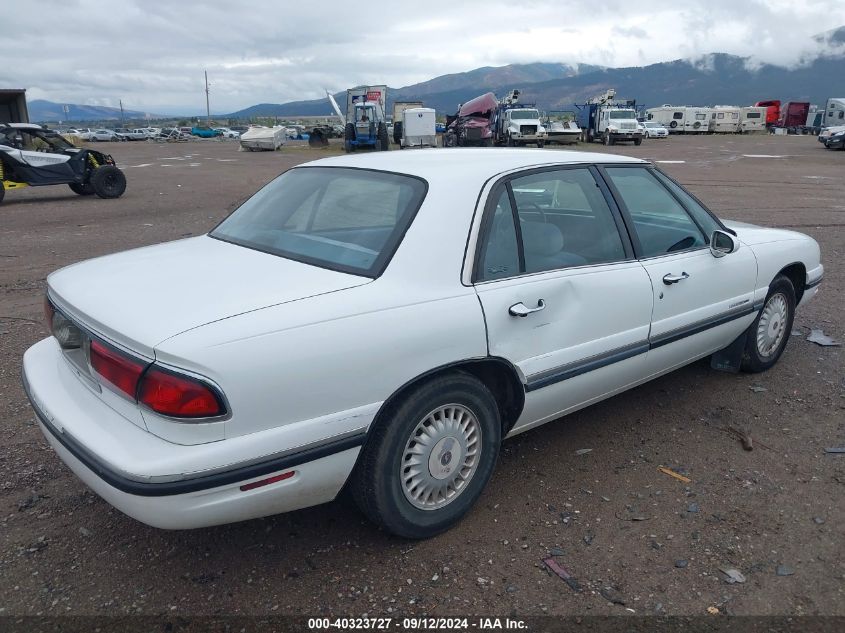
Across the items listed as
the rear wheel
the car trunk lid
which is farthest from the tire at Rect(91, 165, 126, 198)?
the rear wheel

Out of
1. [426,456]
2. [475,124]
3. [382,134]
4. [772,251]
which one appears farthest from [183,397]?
[475,124]

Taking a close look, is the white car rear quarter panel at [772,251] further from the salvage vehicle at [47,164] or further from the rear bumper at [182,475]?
the salvage vehicle at [47,164]

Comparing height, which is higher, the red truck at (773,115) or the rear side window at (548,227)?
the red truck at (773,115)

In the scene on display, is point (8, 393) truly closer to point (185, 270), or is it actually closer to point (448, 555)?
point (185, 270)

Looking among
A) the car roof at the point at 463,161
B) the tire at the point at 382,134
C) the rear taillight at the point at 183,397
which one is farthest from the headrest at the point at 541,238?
the tire at the point at 382,134

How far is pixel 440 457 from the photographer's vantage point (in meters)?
2.82

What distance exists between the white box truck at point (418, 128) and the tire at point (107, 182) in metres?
19.0

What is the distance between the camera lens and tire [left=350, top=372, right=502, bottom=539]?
2598 millimetres

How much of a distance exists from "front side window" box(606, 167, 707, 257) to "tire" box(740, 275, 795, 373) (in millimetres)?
957

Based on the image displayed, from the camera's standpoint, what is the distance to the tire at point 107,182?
48.3 ft

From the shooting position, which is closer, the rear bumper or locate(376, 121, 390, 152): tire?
the rear bumper

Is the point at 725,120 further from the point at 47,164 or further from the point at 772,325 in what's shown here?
the point at 772,325

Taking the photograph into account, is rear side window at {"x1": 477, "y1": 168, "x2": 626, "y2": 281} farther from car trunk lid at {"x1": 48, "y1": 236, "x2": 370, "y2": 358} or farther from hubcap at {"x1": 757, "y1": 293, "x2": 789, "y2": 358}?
hubcap at {"x1": 757, "y1": 293, "x2": 789, "y2": 358}

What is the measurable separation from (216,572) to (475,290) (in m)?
1.53
